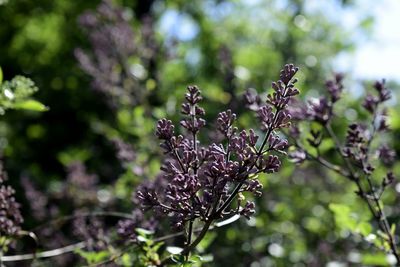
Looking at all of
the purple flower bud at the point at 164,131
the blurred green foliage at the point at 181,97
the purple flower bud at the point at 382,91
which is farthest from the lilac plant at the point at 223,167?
the blurred green foliage at the point at 181,97

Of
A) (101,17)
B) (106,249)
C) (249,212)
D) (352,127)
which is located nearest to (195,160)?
(249,212)

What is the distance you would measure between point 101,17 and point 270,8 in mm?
3456

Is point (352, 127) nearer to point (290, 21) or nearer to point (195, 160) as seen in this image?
point (195, 160)

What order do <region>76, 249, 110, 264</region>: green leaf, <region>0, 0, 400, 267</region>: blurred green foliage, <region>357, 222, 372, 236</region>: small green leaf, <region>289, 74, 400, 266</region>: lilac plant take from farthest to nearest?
<region>0, 0, 400, 267</region>: blurred green foliage
<region>357, 222, 372, 236</region>: small green leaf
<region>76, 249, 110, 264</region>: green leaf
<region>289, 74, 400, 266</region>: lilac plant

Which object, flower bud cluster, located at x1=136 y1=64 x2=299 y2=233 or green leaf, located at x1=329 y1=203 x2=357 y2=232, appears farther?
green leaf, located at x1=329 y1=203 x2=357 y2=232

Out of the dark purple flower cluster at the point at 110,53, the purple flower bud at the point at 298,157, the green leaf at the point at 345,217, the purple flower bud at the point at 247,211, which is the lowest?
the purple flower bud at the point at 247,211

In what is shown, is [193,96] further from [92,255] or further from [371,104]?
[371,104]

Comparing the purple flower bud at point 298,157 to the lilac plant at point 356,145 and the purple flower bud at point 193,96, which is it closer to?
the lilac plant at point 356,145

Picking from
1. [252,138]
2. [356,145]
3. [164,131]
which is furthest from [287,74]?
[356,145]

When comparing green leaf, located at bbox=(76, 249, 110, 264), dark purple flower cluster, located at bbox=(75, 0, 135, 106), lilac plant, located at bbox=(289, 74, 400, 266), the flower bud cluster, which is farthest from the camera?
dark purple flower cluster, located at bbox=(75, 0, 135, 106)

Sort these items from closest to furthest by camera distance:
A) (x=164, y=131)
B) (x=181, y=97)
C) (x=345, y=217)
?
(x=164, y=131) → (x=345, y=217) → (x=181, y=97)

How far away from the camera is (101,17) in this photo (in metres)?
5.19

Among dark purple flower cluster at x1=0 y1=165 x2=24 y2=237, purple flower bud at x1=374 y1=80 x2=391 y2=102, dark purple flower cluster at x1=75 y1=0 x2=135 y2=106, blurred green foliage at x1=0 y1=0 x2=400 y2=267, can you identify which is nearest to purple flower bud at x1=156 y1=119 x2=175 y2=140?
dark purple flower cluster at x1=0 y1=165 x2=24 y2=237

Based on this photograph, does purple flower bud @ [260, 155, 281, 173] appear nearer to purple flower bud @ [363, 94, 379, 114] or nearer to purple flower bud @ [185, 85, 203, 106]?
purple flower bud @ [185, 85, 203, 106]
